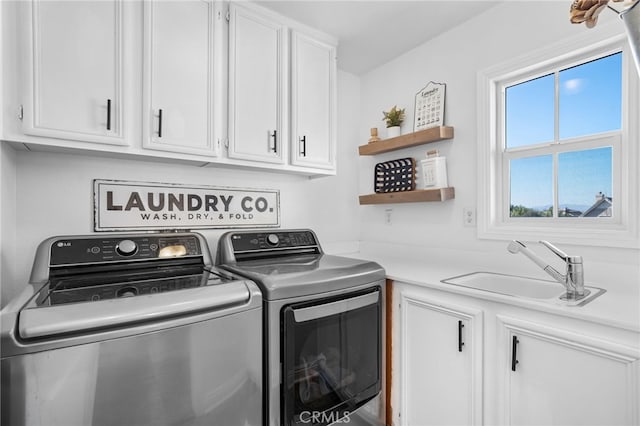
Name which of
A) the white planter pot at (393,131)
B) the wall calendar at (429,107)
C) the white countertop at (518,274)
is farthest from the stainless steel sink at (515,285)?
the white planter pot at (393,131)

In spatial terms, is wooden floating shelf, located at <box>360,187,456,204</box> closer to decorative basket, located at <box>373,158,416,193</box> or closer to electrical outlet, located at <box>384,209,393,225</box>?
decorative basket, located at <box>373,158,416,193</box>

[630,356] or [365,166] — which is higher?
[365,166]

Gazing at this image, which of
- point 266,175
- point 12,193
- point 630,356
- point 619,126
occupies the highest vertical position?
point 619,126

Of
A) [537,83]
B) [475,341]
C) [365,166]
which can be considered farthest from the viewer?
[365,166]

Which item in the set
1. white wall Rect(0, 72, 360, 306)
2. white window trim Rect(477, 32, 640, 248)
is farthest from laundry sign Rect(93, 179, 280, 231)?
white window trim Rect(477, 32, 640, 248)

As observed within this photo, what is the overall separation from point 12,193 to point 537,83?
9.11 ft

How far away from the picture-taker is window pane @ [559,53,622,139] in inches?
61.6

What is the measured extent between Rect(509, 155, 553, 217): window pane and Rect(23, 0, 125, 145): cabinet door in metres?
2.16

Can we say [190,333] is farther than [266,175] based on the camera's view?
No

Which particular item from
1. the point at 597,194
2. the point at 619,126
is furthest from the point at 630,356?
the point at 619,126

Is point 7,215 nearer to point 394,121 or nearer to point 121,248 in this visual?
point 121,248

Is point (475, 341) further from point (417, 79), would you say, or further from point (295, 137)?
point (417, 79)

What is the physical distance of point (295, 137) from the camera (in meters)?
2.01

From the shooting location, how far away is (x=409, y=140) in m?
2.23
